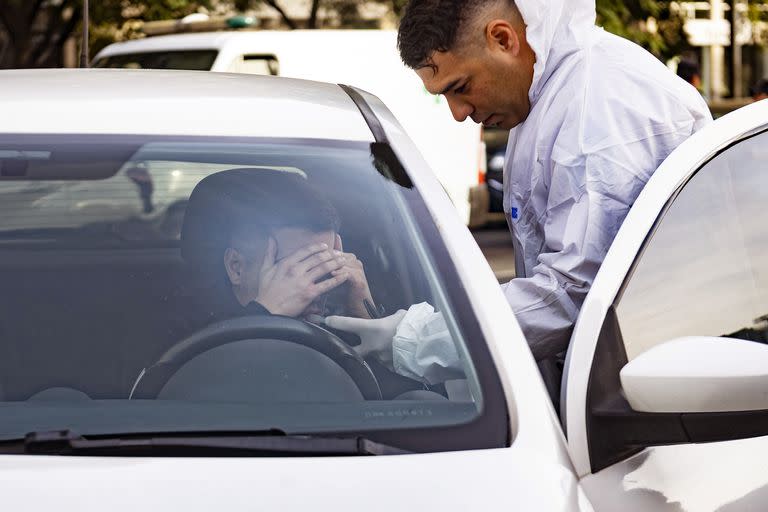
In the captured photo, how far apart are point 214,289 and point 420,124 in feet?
32.4

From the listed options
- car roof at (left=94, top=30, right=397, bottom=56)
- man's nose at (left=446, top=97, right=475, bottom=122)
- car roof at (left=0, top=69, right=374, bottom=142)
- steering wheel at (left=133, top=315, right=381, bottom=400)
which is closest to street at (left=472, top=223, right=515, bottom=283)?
car roof at (left=94, top=30, right=397, bottom=56)

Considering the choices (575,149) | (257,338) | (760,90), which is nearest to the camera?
(257,338)

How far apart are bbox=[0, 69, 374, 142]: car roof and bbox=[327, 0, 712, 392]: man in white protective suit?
0.34m

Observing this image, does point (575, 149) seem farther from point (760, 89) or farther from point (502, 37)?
point (760, 89)

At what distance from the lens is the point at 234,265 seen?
2.40 m

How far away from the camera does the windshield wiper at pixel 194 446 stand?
190cm

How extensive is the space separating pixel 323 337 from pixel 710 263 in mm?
624

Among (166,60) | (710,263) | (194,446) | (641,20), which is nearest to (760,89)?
(166,60)

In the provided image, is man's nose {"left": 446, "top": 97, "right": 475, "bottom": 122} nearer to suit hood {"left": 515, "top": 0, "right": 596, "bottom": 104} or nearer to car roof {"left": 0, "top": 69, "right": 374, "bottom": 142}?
suit hood {"left": 515, "top": 0, "right": 596, "bottom": 104}

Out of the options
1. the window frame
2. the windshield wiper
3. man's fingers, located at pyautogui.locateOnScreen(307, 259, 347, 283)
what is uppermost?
the windshield wiper

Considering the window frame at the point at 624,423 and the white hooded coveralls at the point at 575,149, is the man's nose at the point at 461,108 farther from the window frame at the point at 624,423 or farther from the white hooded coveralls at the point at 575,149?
the window frame at the point at 624,423

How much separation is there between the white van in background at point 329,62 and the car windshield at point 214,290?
8.22m

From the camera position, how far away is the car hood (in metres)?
1.76

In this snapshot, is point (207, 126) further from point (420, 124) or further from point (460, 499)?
point (420, 124)
